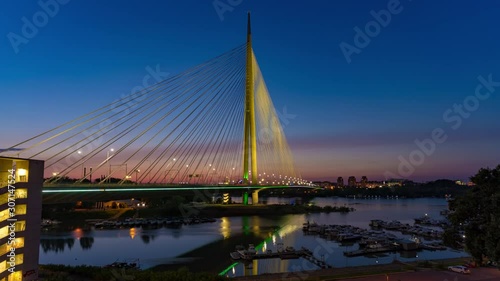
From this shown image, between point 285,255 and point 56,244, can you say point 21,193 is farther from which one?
point 56,244

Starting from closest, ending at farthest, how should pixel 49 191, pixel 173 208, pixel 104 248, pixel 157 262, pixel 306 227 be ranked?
1. pixel 49 191
2. pixel 157 262
3. pixel 104 248
4. pixel 306 227
5. pixel 173 208

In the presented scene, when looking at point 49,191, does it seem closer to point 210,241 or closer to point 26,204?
point 26,204

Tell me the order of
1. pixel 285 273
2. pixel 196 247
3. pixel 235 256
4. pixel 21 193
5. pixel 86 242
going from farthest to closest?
pixel 86 242 < pixel 196 247 < pixel 235 256 < pixel 285 273 < pixel 21 193

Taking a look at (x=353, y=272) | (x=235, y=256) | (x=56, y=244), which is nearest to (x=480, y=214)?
(x=353, y=272)

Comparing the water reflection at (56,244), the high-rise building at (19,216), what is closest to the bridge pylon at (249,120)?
the water reflection at (56,244)

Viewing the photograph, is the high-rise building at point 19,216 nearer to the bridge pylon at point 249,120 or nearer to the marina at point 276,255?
the marina at point 276,255

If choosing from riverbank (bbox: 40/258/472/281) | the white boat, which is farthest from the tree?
the white boat

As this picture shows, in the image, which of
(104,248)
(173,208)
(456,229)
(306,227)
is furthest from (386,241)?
(173,208)
